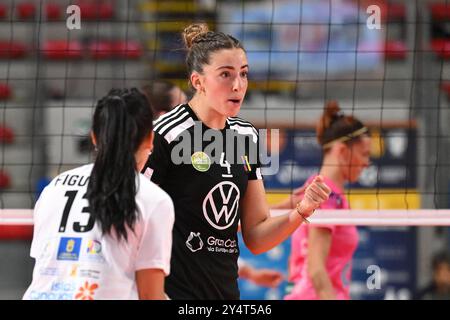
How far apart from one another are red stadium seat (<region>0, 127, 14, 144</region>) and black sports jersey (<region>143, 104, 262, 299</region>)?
689cm

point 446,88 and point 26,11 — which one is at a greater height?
point 26,11

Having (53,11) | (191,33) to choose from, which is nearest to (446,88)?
(53,11)

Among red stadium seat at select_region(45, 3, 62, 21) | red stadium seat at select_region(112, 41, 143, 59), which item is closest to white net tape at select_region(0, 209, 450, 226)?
red stadium seat at select_region(112, 41, 143, 59)

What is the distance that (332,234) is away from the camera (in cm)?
514

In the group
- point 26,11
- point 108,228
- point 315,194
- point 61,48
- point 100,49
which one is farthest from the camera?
point 26,11

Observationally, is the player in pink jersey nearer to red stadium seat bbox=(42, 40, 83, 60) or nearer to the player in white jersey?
the player in white jersey

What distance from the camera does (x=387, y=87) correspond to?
1018 cm

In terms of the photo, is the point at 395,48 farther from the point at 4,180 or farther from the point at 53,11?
the point at 4,180

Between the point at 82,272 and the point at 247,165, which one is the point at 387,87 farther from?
the point at 82,272

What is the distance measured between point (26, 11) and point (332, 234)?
7.42 metres

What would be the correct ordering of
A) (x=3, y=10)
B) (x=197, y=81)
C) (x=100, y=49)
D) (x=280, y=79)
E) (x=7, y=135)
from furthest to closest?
(x=3, y=10) → (x=100, y=49) → (x=7, y=135) → (x=280, y=79) → (x=197, y=81)

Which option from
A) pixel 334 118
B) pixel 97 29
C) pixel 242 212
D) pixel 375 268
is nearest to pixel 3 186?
pixel 97 29

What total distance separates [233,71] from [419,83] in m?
5.68

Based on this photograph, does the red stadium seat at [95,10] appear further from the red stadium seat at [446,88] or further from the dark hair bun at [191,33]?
the dark hair bun at [191,33]
